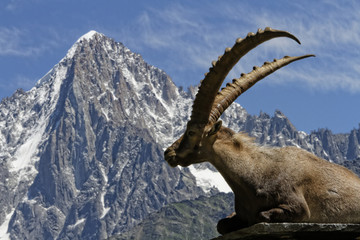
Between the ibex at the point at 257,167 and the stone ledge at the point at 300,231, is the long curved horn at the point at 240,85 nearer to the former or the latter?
the ibex at the point at 257,167

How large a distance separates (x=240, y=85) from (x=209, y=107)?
0.72 metres

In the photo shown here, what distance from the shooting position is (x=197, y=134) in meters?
11.0

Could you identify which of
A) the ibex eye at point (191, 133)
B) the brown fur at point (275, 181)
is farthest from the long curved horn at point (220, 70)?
the brown fur at point (275, 181)

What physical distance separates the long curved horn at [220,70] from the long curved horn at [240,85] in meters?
0.20

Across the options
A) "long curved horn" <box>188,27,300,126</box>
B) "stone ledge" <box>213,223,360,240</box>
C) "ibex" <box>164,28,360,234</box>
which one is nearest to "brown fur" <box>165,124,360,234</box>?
"ibex" <box>164,28,360,234</box>

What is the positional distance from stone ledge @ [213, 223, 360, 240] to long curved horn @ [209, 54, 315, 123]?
3048 mm

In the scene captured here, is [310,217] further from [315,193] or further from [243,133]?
[243,133]

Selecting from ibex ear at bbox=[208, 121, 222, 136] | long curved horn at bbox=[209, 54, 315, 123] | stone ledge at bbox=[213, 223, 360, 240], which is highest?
long curved horn at bbox=[209, 54, 315, 123]

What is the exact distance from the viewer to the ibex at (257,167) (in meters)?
10.3

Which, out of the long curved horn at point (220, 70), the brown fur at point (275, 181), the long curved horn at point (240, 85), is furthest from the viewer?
the long curved horn at point (240, 85)

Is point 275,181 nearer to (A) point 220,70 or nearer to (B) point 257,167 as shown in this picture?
(B) point 257,167

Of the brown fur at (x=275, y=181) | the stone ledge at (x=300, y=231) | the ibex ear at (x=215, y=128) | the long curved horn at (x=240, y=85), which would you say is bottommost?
the stone ledge at (x=300, y=231)

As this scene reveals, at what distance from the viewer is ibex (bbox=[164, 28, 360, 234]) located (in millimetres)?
10266

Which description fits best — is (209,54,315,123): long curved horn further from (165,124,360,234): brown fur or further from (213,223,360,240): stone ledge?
(213,223,360,240): stone ledge
